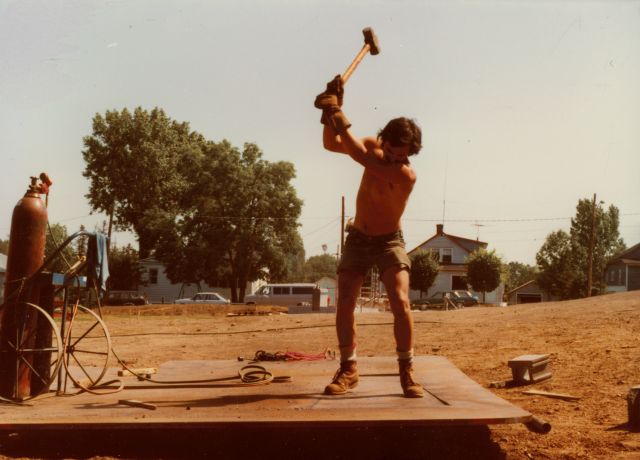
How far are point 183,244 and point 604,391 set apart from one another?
4505 centimetres

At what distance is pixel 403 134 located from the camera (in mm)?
3949

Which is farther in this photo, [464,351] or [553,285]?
[553,285]

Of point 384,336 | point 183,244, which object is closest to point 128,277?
point 183,244

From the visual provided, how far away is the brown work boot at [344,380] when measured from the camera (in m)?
4.10

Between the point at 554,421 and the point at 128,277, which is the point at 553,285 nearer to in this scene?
the point at 128,277

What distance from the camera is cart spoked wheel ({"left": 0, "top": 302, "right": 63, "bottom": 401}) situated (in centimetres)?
436

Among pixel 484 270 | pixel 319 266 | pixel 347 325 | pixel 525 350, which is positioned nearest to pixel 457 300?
pixel 484 270

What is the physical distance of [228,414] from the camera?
11.5 feet

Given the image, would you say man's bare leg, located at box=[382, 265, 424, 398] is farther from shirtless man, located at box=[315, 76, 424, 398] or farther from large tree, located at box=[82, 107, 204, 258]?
large tree, located at box=[82, 107, 204, 258]

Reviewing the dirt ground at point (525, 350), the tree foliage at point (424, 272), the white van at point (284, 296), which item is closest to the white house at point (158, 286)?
the white van at point (284, 296)

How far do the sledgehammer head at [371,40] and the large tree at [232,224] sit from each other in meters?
42.9

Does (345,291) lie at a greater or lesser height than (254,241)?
lesser

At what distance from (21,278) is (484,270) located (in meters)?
49.6

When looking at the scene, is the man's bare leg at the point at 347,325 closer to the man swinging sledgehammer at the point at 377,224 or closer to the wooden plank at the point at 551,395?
the man swinging sledgehammer at the point at 377,224
